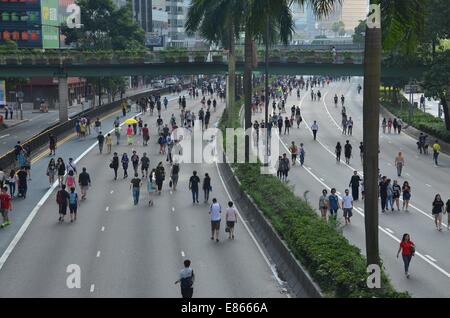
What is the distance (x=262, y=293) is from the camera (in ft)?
71.2

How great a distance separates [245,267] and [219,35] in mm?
30326

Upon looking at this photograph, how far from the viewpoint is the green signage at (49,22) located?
108 metres

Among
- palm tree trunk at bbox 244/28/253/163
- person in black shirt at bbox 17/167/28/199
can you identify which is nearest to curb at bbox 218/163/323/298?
palm tree trunk at bbox 244/28/253/163

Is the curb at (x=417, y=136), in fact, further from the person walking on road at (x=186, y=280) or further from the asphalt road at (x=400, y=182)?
the person walking on road at (x=186, y=280)

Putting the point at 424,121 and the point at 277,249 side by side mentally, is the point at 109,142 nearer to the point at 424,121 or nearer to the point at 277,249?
the point at 277,249

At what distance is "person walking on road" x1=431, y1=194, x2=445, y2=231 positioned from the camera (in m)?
29.4

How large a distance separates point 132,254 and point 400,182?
62.9 feet

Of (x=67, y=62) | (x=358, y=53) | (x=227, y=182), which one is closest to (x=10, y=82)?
(x=67, y=62)

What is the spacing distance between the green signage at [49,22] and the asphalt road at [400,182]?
135ft

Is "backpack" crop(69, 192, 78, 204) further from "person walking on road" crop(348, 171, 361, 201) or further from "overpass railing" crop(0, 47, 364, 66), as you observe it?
"overpass railing" crop(0, 47, 364, 66)

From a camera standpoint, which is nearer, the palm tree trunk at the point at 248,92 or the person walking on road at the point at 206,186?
the person walking on road at the point at 206,186

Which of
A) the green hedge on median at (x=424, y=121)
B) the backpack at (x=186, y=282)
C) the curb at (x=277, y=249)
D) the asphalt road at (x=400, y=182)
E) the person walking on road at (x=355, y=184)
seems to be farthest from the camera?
the green hedge on median at (x=424, y=121)

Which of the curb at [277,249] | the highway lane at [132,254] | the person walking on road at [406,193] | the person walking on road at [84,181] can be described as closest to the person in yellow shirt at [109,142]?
the highway lane at [132,254]

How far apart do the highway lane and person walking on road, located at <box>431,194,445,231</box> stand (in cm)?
646
